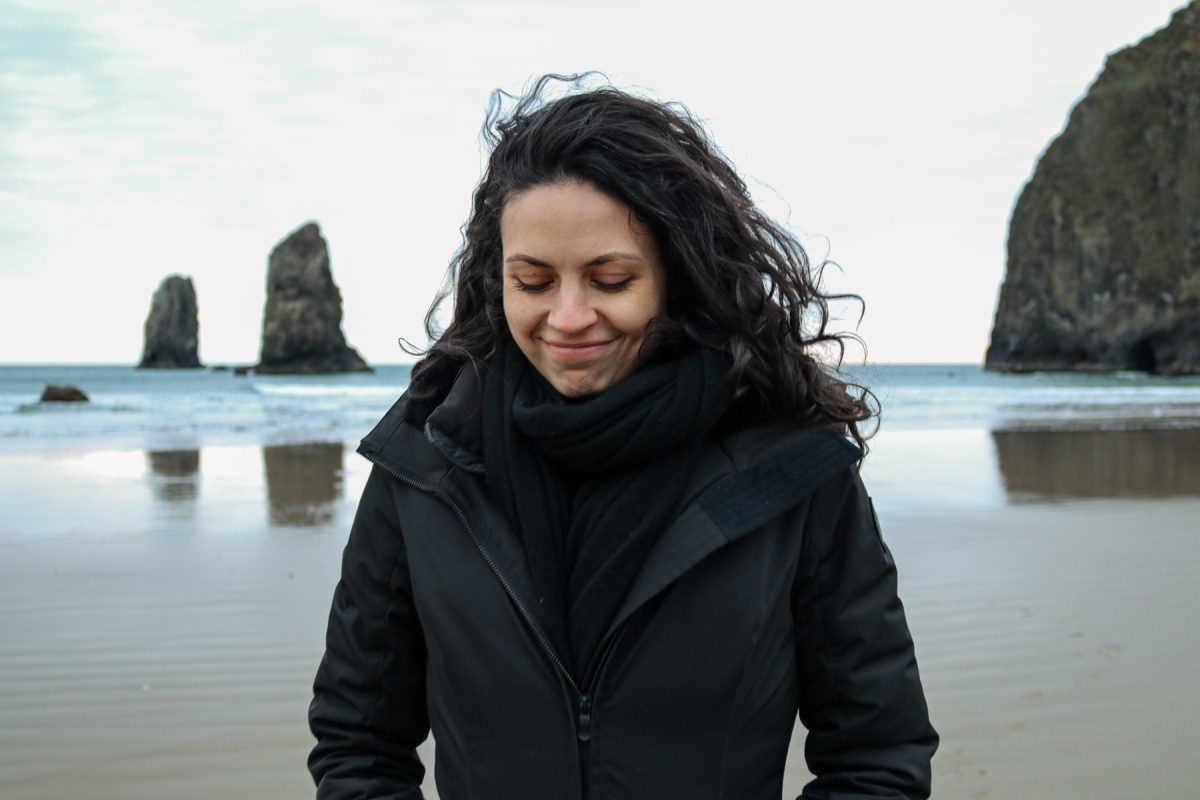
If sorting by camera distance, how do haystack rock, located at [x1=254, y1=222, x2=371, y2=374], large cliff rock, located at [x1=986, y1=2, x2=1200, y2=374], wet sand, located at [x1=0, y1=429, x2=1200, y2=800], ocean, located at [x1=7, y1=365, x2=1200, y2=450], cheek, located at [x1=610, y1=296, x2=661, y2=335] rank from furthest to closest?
1. haystack rock, located at [x1=254, y1=222, x2=371, y2=374]
2. large cliff rock, located at [x1=986, y1=2, x2=1200, y2=374]
3. ocean, located at [x1=7, y1=365, x2=1200, y2=450]
4. wet sand, located at [x1=0, y1=429, x2=1200, y2=800]
5. cheek, located at [x1=610, y1=296, x2=661, y2=335]

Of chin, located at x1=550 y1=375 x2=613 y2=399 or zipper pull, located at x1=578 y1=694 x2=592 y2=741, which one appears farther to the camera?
chin, located at x1=550 y1=375 x2=613 y2=399

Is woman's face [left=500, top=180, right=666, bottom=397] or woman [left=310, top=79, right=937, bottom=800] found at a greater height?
woman's face [left=500, top=180, right=666, bottom=397]

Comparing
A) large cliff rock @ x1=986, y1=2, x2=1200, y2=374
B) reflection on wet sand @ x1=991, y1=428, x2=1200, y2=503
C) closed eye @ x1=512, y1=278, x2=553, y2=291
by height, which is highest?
large cliff rock @ x1=986, y1=2, x2=1200, y2=374

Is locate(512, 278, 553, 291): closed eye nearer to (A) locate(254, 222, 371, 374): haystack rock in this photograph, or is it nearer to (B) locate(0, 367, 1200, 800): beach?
(B) locate(0, 367, 1200, 800): beach

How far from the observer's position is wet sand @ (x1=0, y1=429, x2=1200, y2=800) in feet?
11.0

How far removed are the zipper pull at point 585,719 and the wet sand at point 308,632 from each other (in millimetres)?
1969

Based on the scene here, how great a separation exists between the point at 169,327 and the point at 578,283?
8976 cm

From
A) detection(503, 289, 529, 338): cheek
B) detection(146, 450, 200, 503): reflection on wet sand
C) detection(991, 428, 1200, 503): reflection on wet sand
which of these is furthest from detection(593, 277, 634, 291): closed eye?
detection(146, 450, 200, 503): reflection on wet sand

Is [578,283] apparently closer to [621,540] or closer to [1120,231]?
[621,540]

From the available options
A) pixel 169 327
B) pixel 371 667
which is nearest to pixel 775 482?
pixel 371 667

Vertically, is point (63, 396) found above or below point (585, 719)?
below

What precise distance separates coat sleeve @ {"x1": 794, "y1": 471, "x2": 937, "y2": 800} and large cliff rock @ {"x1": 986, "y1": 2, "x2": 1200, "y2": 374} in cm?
5394

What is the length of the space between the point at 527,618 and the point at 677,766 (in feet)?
0.88

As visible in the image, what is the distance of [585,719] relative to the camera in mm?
1379
